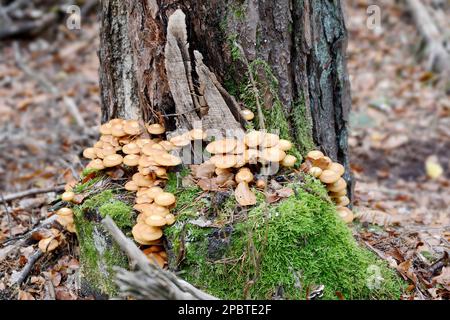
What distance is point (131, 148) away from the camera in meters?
3.55

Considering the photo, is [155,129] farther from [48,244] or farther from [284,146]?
[48,244]

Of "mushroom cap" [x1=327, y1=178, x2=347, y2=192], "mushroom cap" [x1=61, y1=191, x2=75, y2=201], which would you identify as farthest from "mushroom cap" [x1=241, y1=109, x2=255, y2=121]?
"mushroom cap" [x1=61, y1=191, x2=75, y2=201]

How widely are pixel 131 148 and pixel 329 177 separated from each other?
56.2 inches

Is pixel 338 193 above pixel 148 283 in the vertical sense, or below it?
above

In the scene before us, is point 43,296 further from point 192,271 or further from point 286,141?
point 286,141

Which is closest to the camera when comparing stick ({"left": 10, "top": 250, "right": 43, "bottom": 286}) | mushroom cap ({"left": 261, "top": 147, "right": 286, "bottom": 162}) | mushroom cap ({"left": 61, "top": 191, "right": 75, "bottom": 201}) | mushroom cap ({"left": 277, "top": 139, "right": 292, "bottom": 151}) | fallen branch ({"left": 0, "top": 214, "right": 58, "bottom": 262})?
mushroom cap ({"left": 261, "top": 147, "right": 286, "bottom": 162})

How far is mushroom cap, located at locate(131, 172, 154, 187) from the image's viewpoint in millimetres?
3430

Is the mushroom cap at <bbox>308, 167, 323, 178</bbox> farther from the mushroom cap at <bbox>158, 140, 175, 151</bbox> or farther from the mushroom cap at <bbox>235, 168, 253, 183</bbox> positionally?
the mushroom cap at <bbox>158, 140, 175, 151</bbox>

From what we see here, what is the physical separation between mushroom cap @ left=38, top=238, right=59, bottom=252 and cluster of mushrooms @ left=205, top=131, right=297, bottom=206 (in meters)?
1.42

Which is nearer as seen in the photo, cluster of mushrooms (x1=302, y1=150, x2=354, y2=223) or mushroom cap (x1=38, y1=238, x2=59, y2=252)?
cluster of mushrooms (x1=302, y1=150, x2=354, y2=223)

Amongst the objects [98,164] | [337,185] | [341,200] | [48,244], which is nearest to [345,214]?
[341,200]

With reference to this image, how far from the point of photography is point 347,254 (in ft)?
10.5

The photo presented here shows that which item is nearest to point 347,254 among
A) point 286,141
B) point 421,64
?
point 286,141

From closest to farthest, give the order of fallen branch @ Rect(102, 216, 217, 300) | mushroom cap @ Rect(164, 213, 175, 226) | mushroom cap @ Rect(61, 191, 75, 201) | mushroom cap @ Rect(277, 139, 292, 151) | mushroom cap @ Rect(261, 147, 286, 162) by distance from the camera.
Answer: fallen branch @ Rect(102, 216, 217, 300)
mushroom cap @ Rect(164, 213, 175, 226)
mushroom cap @ Rect(261, 147, 286, 162)
mushroom cap @ Rect(277, 139, 292, 151)
mushroom cap @ Rect(61, 191, 75, 201)
